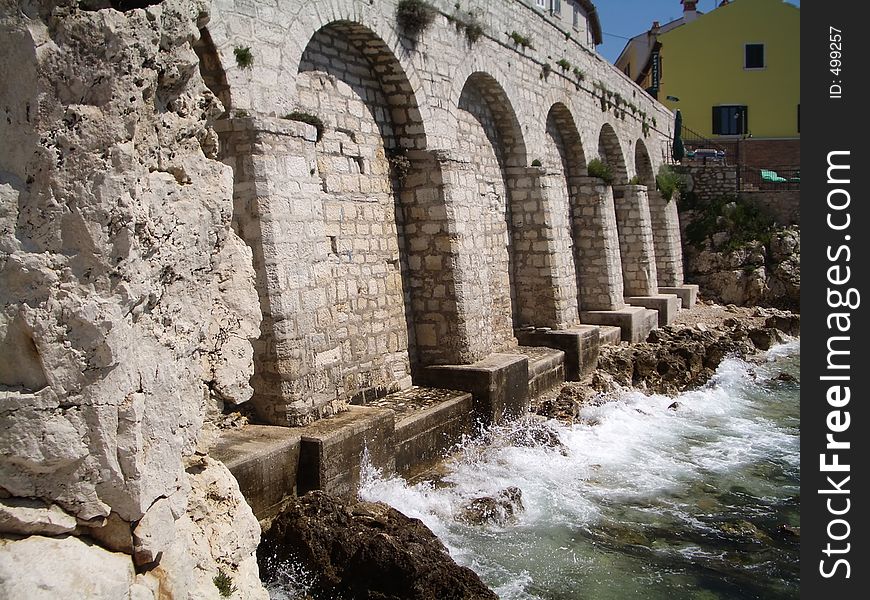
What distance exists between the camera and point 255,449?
579 cm

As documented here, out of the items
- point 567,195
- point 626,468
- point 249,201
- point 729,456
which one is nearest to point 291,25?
point 249,201

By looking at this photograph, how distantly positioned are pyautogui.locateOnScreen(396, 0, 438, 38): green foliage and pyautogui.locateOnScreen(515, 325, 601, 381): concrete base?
5.32 metres

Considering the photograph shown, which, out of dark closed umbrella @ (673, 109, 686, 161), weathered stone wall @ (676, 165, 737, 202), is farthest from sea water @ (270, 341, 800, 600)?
dark closed umbrella @ (673, 109, 686, 161)

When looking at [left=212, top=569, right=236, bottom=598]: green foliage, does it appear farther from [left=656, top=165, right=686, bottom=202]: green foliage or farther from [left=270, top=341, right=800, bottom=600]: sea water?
[left=656, top=165, right=686, bottom=202]: green foliage

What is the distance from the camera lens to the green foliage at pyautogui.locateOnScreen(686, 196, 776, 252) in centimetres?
2202

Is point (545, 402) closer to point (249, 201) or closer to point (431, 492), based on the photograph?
point (431, 492)

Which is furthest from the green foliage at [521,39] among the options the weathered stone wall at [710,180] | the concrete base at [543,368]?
the weathered stone wall at [710,180]

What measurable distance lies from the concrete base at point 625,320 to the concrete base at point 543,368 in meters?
2.76

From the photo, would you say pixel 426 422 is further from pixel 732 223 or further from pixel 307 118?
pixel 732 223

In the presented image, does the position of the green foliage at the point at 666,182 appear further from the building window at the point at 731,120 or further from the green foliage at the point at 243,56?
the green foliage at the point at 243,56

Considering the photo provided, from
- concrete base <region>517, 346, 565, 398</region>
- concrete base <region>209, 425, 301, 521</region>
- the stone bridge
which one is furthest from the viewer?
concrete base <region>517, 346, 565, 398</region>

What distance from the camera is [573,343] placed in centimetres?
1223

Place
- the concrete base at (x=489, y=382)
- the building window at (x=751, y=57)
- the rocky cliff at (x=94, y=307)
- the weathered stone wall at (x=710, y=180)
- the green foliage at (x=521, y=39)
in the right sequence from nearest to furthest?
the rocky cliff at (x=94, y=307) → the concrete base at (x=489, y=382) → the green foliage at (x=521, y=39) → the weathered stone wall at (x=710, y=180) → the building window at (x=751, y=57)

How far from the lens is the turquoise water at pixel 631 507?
235 inches
